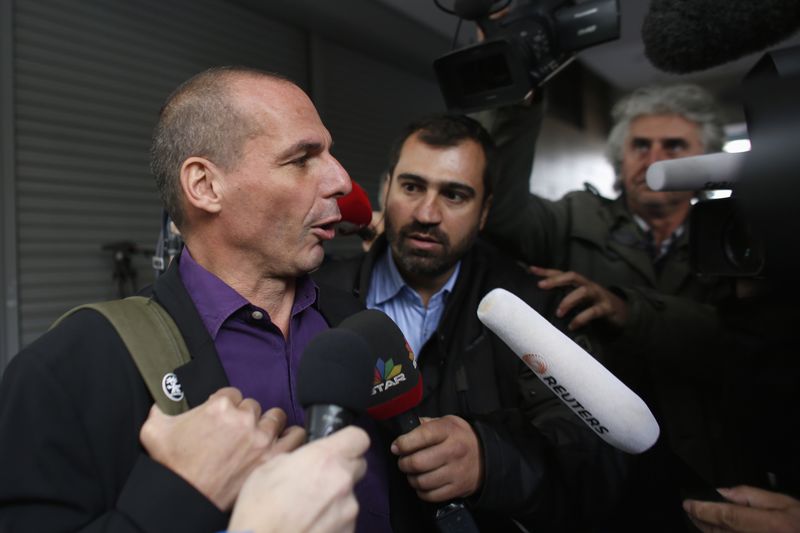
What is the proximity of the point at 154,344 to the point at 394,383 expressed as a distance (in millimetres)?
343

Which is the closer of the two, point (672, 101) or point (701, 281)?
point (701, 281)

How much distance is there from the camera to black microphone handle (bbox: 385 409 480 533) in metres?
0.85

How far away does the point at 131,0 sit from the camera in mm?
2775

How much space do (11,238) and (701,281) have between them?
105 inches

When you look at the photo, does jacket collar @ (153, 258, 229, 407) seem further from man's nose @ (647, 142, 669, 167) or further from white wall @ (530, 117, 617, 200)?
white wall @ (530, 117, 617, 200)

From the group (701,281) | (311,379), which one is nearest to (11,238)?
(311,379)

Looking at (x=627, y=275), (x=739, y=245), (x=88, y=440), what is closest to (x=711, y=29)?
(x=739, y=245)

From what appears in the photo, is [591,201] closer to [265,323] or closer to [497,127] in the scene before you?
[497,127]

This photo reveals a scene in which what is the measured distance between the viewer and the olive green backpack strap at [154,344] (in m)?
0.77

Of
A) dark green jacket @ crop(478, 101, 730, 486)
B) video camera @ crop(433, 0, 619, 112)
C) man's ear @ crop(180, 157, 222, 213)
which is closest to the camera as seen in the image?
man's ear @ crop(180, 157, 222, 213)

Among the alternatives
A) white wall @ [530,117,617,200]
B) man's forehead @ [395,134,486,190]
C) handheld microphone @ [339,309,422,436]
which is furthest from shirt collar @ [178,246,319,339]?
white wall @ [530,117,617,200]

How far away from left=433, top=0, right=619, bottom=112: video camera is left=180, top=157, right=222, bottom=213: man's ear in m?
0.69

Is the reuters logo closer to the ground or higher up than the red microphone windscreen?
closer to the ground

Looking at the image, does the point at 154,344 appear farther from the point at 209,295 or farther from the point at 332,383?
the point at 332,383
